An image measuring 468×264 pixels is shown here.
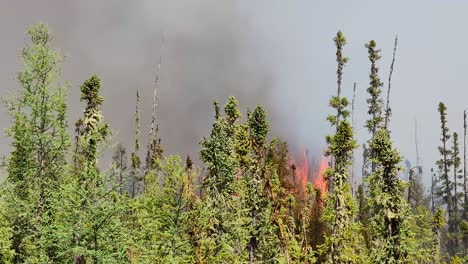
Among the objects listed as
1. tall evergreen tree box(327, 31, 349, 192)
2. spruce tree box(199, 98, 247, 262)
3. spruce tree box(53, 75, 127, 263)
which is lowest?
spruce tree box(53, 75, 127, 263)

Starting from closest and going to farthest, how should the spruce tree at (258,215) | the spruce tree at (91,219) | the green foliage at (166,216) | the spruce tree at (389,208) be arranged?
the spruce tree at (91,219)
the green foliage at (166,216)
the spruce tree at (389,208)
the spruce tree at (258,215)

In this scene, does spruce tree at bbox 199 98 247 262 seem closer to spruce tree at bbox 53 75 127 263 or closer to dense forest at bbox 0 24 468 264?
dense forest at bbox 0 24 468 264

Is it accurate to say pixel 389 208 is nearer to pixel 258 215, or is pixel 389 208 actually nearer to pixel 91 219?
pixel 258 215

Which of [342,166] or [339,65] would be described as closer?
[342,166]

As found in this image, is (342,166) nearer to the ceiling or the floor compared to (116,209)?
nearer to the ceiling

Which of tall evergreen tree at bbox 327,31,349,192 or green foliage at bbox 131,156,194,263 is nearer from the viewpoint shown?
green foliage at bbox 131,156,194,263

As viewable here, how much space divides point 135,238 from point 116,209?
3.37 meters

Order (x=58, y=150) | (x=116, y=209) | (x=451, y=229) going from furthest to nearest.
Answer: (x=451, y=229), (x=58, y=150), (x=116, y=209)

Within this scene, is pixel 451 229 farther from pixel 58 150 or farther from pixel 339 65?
pixel 58 150

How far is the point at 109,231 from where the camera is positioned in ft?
60.0

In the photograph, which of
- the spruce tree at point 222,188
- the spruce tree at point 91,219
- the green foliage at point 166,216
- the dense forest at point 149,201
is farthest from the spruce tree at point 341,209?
the spruce tree at point 91,219

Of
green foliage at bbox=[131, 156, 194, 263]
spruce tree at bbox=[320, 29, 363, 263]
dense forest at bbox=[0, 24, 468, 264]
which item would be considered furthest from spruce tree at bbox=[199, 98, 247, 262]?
green foliage at bbox=[131, 156, 194, 263]

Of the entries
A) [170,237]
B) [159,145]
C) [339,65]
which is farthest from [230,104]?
[159,145]

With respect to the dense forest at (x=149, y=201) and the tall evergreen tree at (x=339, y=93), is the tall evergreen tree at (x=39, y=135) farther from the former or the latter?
the tall evergreen tree at (x=339, y=93)
